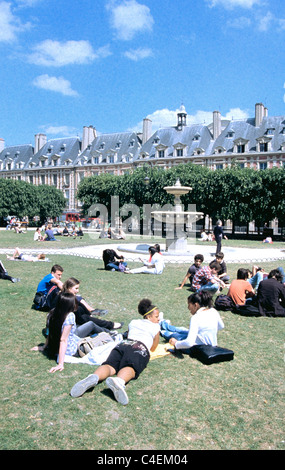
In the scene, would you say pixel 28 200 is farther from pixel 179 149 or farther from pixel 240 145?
pixel 240 145

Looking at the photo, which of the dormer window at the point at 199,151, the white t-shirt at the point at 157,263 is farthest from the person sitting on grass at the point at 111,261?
the dormer window at the point at 199,151

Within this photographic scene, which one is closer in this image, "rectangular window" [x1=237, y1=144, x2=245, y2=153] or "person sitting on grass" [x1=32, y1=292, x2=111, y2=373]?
"person sitting on grass" [x1=32, y1=292, x2=111, y2=373]

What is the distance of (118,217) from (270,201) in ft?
65.9

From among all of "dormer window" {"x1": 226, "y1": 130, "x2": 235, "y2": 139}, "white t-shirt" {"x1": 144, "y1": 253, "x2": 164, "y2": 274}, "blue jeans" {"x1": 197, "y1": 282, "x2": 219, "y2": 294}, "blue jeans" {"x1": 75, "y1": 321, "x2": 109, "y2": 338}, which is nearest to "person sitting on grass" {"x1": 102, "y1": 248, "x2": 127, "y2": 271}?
"white t-shirt" {"x1": 144, "y1": 253, "x2": 164, "y2": 274}

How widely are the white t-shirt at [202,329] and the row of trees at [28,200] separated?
54.4 meters

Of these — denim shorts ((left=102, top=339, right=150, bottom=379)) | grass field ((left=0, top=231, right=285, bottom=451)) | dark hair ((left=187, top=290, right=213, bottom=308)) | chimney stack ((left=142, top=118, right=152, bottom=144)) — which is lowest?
grass field ((left=0, top=231, right=285, bottom=451))

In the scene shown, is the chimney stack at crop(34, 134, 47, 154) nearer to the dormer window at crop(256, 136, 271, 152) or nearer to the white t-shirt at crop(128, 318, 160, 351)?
the dormer window at crop(256, 136, 271, 152)

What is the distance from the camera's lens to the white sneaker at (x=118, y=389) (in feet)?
15.1

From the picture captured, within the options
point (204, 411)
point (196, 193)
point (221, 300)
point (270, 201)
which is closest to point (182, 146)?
point (196, 193)

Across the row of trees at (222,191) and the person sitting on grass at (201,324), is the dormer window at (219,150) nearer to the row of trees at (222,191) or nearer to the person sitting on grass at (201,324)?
the row of trees at (222,191)

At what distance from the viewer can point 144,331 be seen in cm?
585

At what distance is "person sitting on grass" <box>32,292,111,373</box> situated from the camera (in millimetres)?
5637

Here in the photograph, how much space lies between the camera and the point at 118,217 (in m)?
50.8

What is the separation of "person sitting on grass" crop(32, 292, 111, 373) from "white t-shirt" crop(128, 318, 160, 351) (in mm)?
894
